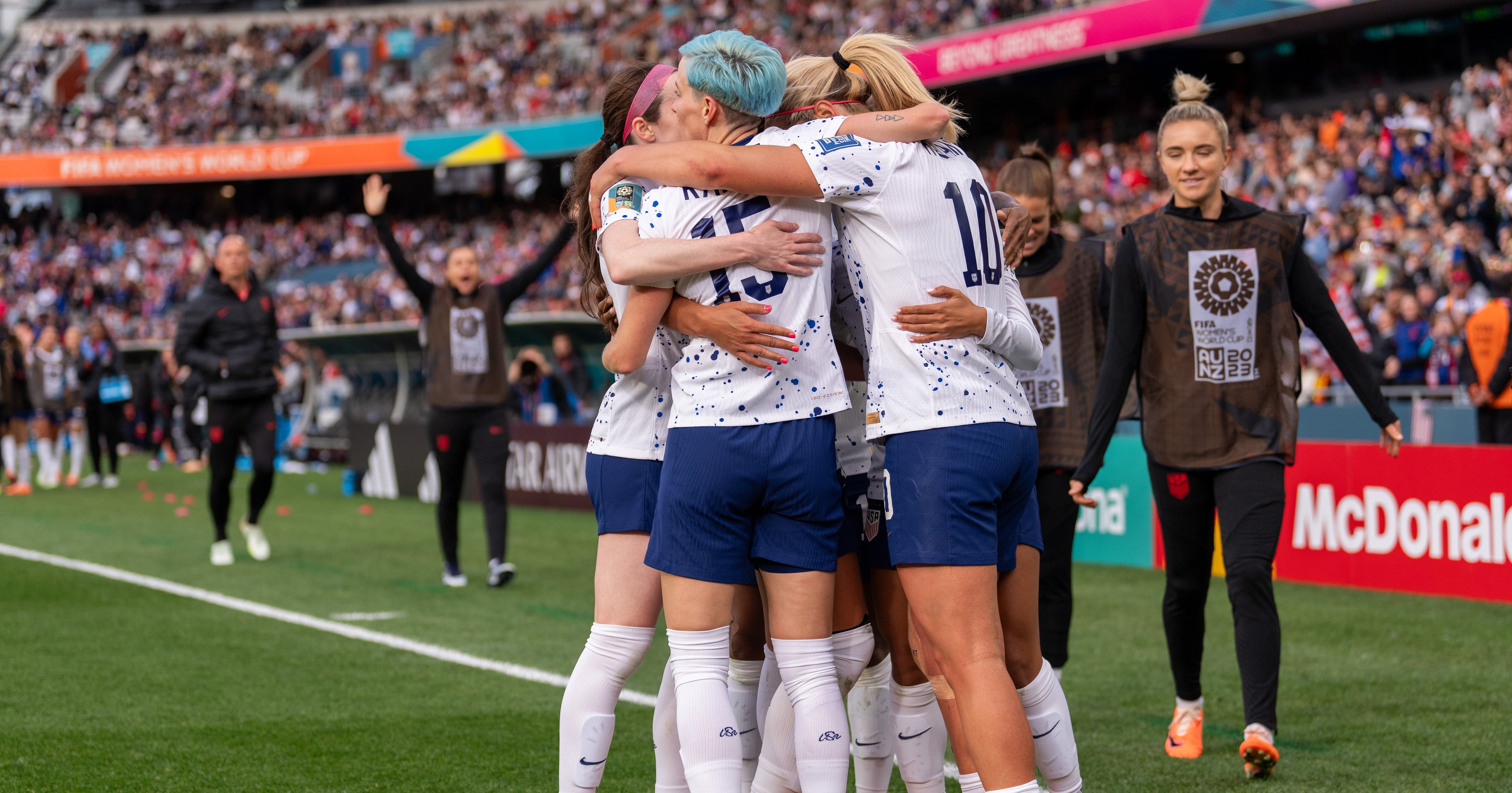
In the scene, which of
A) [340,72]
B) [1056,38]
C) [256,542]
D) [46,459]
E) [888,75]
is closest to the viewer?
[888,75]

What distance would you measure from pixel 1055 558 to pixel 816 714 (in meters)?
2.24

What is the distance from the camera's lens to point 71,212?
4734cm

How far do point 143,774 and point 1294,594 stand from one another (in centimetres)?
627

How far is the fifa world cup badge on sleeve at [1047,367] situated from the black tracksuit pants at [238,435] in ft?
21.0

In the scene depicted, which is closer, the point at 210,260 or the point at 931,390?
the point at 931,390

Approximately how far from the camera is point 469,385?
923cm

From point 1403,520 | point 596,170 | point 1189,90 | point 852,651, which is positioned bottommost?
point 1403,520

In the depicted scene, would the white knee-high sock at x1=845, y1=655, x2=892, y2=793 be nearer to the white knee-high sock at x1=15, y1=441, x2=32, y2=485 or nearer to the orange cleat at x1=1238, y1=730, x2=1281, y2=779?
the orange cleat at x1=1238, y1=730, x2=1281, y2=779

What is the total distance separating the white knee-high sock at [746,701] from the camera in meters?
3.61

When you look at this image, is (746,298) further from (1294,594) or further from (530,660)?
(1294,594)

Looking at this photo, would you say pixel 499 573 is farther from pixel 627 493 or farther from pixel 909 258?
pixel 909 258

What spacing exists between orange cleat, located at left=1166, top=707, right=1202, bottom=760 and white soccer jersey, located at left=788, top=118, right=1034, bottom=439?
6.89 feet

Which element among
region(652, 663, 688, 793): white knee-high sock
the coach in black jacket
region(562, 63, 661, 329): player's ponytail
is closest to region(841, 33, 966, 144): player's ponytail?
region(562, 63, 661, 329): player's ponytail

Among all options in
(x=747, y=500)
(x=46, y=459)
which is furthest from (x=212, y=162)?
(x=747, y=500)
